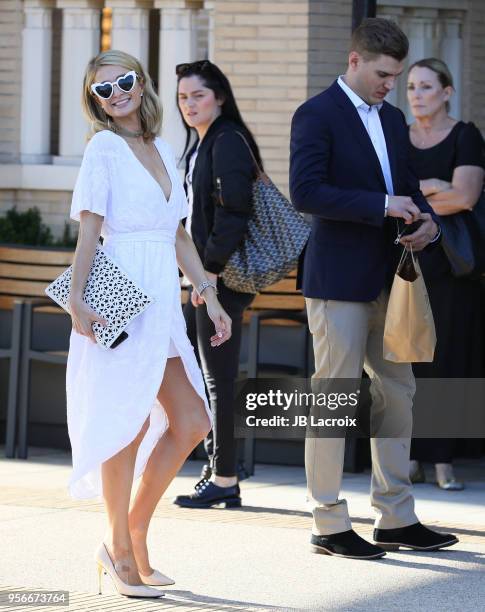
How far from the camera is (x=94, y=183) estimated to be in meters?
5.13

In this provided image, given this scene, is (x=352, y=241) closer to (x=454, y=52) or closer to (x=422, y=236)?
(x=422, y=236)

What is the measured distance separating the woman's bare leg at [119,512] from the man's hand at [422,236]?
4.41 ft

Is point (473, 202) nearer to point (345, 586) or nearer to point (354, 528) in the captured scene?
point (354, 528)

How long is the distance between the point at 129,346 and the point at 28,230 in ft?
16.7

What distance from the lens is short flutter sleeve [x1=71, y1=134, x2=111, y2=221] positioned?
202 inches

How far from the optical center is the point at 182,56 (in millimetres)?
9969

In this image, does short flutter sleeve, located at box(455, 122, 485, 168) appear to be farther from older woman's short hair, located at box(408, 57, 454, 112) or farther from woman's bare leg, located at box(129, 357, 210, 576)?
woman's bare leg, located at box(129, 357, 210, 576)

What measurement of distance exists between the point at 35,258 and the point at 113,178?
3.79 m

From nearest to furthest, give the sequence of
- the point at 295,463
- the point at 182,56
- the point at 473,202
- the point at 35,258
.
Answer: the point at 473,202, the point at 295,463, the point at 35,258, the point at 182,56

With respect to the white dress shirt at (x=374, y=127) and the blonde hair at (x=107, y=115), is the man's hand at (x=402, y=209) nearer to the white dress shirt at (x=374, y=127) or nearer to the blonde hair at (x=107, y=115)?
the white dress shirt at (x=374, y=127)

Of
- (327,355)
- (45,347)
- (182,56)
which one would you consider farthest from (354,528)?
(182,56)

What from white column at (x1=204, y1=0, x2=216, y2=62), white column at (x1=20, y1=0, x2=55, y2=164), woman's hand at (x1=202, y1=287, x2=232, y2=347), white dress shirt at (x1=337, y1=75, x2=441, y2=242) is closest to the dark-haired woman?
white dress shirt at (x1=337, y1=75, x2=441, y2=242)

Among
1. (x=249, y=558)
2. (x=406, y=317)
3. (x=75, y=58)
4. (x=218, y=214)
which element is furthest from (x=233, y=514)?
(x=75, y=58)

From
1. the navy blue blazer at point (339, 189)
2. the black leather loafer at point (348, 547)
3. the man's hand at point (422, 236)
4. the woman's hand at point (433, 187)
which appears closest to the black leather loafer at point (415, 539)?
the black leather loafer at point (348, 547)
